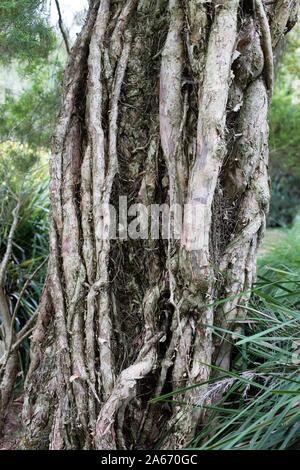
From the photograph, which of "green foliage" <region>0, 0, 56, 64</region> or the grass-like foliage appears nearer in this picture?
the grass-like foliage

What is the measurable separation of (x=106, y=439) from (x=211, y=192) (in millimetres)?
954

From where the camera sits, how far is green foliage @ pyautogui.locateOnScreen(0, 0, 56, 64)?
2541 millimetres

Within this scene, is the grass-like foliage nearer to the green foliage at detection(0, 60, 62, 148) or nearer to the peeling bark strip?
the peeling bark strip

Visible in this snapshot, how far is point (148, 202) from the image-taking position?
2.18 metres

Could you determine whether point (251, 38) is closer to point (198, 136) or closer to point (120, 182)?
point (198, 136)

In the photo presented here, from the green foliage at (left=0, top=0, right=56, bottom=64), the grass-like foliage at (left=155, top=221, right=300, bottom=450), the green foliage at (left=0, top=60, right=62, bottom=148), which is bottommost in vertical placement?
the grass-like foliage at (left=155, top=221, right=300, bottom=450)

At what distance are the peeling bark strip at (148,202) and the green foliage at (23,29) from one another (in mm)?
440

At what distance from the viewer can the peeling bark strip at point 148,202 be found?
6.41 ft

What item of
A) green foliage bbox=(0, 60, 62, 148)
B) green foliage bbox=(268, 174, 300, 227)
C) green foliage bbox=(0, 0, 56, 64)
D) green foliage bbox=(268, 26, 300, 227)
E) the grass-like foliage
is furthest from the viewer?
green foliage bbox=(268, 174, 300, 227)

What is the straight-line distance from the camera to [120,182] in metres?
2.23

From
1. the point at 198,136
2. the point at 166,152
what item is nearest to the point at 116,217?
the point at 166,152

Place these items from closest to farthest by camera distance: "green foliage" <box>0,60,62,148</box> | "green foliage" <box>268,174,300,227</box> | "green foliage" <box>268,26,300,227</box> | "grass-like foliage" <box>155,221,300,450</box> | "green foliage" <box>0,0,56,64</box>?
1. "grass-like foliage" <box>155,221,300,450</box>
2. "green foliage" <box>0,0,56,64</box>
3. "green foliage" <box>0,60,62,148</box>
4. "green foliage" <box>268,26,300,227</box>
5. "green foliage" <box>268,174,300,227</box>

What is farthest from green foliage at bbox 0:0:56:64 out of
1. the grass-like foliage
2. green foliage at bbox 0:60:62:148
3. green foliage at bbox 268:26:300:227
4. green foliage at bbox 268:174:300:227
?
green foliage at bbox 268:174:300:227

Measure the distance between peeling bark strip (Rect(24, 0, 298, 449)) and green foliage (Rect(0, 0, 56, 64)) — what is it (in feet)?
1.44
